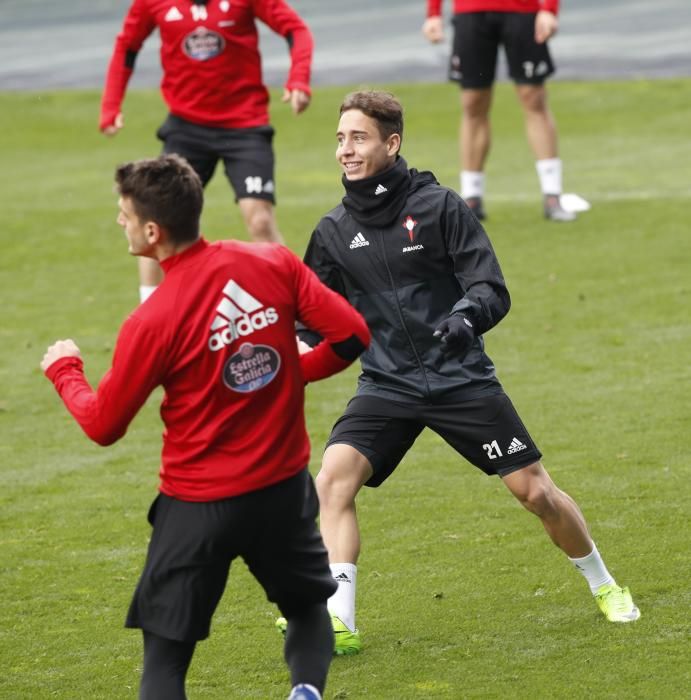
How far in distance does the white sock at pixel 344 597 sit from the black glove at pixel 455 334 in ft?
3.10

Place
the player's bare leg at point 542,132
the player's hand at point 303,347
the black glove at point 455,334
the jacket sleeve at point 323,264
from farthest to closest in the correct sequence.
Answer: the player's bare leg at point 542,132
the jacket sleeve at point 323,264
the black glove at point 455,334
the player's hand at point 303,347

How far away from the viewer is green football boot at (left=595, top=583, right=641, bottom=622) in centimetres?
566

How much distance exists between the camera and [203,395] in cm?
433

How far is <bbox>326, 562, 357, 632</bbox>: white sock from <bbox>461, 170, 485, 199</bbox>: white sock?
7.95 metres

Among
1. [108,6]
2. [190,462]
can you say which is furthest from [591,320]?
[108,6]

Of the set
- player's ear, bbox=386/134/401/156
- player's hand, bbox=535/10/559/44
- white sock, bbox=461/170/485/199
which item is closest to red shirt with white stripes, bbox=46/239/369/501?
player's ear, bbox=386/134/401/156

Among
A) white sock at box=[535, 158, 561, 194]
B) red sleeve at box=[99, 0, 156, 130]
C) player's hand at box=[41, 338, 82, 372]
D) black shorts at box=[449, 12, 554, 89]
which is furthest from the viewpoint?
white sock at box=[535, 158, 561, 194]

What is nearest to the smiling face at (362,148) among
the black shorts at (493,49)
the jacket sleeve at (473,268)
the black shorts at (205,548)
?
the jacket sleeve at (473,268)

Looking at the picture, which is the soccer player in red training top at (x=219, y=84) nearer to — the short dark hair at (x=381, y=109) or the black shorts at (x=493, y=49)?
the black shorts at (x=493, y=49)

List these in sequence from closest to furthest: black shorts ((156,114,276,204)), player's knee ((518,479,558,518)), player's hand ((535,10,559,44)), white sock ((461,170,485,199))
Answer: player's knee ((518,479,558,518)) < black shorts ((156,114,276,204)) < player's hand ((535,10,559,44)) < white sock ((461,170,485,199))

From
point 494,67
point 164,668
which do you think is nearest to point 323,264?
point 164,668

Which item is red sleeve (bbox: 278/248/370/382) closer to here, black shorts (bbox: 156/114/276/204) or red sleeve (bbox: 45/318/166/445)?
red sleeve (bbox: 45/318/166/445)

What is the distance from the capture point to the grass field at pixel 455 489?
5.46 meters

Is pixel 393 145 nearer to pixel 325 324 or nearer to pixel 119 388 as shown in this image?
pixel 325 324
